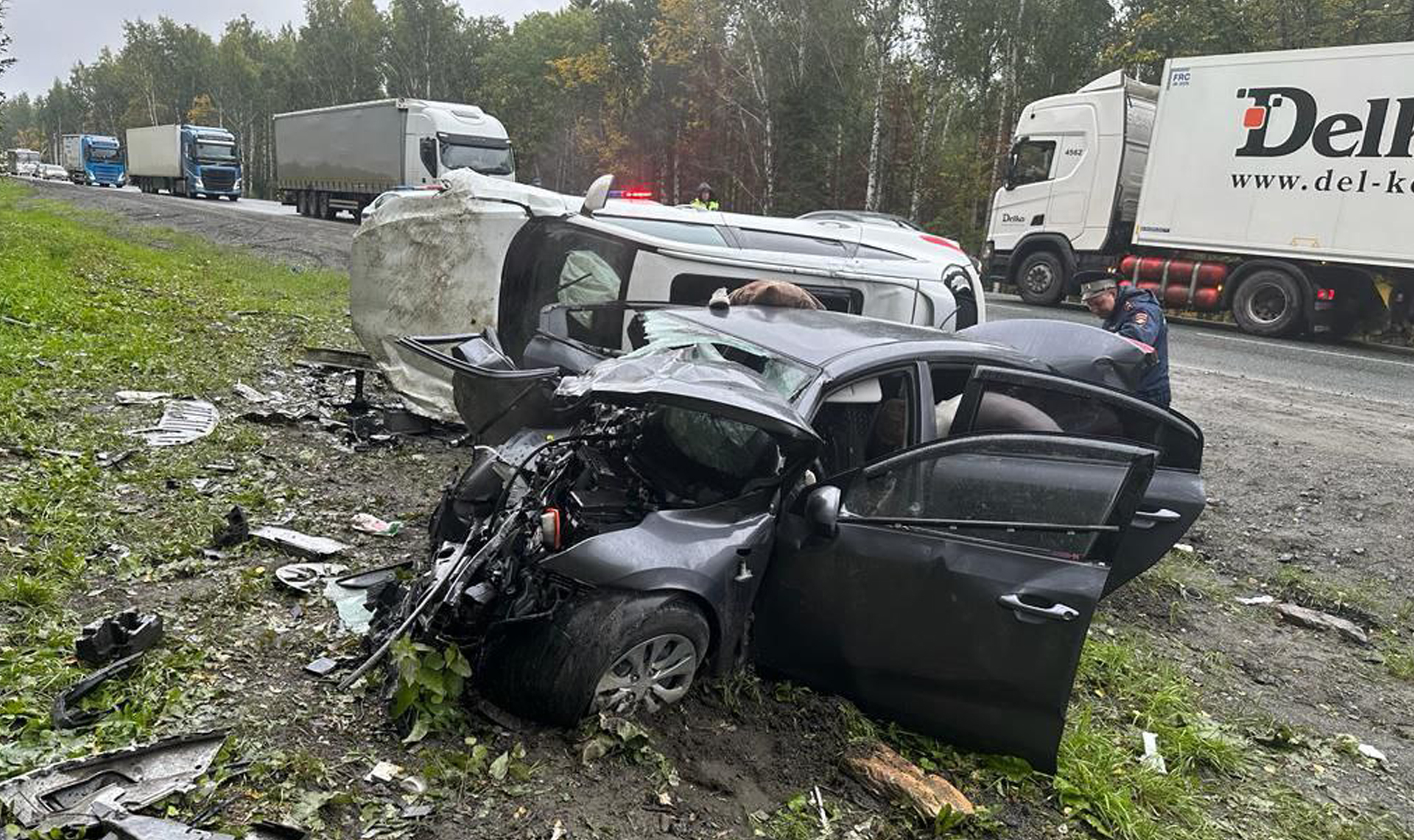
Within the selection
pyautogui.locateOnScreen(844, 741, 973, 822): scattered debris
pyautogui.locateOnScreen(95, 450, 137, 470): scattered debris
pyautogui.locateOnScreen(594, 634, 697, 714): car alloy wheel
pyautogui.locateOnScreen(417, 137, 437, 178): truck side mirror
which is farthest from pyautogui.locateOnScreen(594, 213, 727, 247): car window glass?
pyautogui.locateOnScreen(417, 137, 437, 178): truck side mirror

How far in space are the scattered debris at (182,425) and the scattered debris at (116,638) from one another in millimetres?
2740

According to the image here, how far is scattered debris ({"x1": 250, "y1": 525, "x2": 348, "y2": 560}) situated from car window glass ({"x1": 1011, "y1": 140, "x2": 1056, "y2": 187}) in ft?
52.4

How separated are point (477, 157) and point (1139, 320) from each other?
20.8 meters

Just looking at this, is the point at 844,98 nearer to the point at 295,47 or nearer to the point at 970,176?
the point at 970,176

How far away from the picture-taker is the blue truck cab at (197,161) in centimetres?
3875

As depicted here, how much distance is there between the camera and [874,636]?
322 centimetres

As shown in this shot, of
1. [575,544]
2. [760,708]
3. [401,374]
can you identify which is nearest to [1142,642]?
[760,708]

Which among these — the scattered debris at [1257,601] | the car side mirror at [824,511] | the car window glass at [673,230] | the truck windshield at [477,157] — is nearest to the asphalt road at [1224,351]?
the truck windshield at [477,157]

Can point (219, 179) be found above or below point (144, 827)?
above

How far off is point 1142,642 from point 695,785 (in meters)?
2.63

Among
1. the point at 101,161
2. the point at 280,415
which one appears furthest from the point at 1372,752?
the point at 101,161

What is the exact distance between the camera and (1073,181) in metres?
16.8

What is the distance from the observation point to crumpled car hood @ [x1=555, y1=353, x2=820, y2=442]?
9.90 ft

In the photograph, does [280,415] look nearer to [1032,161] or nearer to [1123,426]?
[1123,426]
